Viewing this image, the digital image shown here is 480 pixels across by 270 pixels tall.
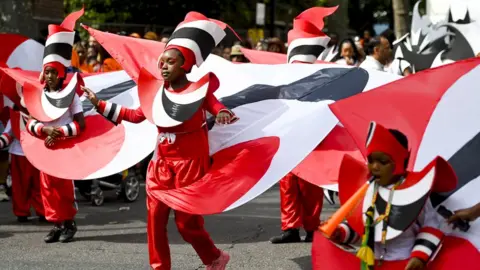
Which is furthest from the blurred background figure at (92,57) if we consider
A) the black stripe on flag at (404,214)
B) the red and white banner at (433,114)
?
the black stripe on flag at (404,214)

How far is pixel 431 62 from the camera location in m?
14.2

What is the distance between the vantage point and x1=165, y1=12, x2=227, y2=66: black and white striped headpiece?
24.4 ft

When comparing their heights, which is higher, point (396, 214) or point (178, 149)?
point (396, 214)

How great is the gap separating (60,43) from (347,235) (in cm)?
464

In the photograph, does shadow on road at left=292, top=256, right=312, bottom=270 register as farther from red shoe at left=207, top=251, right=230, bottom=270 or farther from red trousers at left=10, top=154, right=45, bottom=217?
red trousers at left=10, top=154, right=45, bottom=217

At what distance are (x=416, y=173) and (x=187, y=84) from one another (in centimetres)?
234

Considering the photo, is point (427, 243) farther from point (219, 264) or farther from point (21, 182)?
point (21, 182)

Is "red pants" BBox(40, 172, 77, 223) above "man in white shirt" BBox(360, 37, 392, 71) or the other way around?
the other way around

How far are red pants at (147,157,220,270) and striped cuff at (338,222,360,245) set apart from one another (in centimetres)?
194

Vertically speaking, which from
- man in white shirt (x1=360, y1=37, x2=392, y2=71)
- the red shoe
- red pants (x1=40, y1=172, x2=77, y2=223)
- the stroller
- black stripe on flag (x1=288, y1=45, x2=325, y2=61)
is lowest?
the stroller

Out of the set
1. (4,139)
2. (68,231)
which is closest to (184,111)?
(68,231)

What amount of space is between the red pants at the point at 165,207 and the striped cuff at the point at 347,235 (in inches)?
76.3

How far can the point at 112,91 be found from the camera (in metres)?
9.87

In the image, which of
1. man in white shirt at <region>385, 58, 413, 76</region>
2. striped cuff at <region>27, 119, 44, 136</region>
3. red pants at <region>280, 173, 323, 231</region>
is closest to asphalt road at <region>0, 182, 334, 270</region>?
red pants at <region>280, 173, 323, 231</region>
